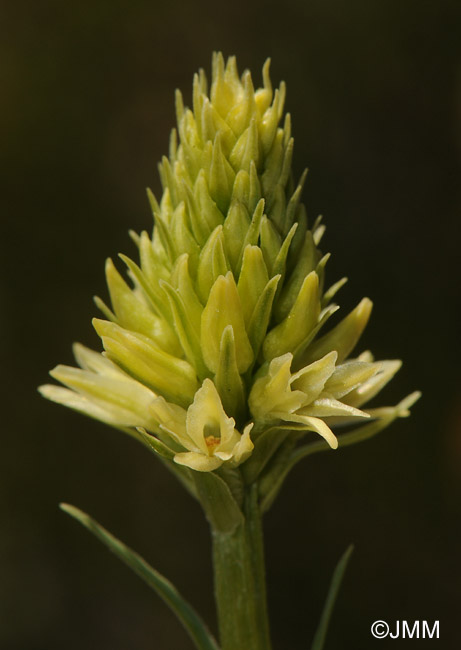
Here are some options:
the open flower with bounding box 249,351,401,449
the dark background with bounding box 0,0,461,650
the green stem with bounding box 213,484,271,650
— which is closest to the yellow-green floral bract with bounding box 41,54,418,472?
the open flower with bounding box 249,351,401,449

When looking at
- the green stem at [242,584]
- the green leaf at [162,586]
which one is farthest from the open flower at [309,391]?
the green leaf at [162,586]

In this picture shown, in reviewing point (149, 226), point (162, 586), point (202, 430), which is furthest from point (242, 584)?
point (149, 226)

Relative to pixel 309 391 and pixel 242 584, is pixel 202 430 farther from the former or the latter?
pixel 242 584

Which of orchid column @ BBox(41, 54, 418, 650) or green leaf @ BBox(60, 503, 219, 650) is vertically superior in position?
orchid column @ BBox(41, 54, 418, 650)

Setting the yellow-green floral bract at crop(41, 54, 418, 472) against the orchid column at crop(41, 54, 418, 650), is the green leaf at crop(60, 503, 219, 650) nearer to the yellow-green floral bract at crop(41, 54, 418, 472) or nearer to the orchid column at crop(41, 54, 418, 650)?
the orchid column at crop(41, 54, 418, 650)

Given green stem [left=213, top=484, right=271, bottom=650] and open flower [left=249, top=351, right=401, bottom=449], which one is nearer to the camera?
open flower [left=249, top=351, right=401, bottom=449]

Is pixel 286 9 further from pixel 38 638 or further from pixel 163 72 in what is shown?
pixel 38 638
